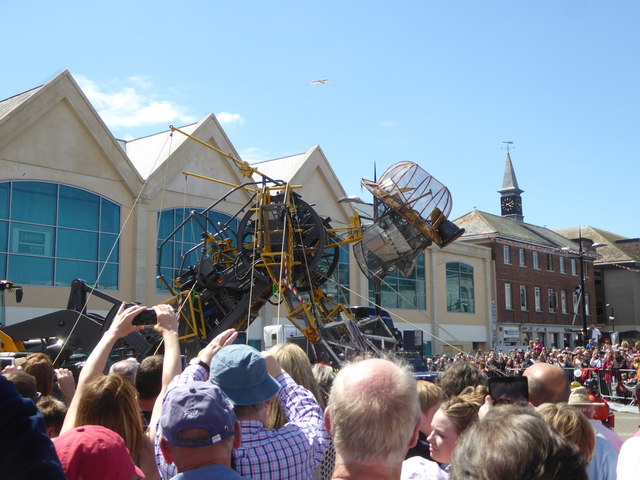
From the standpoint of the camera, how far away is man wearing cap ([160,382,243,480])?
2.41 meters

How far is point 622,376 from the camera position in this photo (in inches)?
840

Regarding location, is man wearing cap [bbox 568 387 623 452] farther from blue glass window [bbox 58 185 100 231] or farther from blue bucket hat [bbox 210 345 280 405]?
blue glass window [bbox 58 185 100 231]

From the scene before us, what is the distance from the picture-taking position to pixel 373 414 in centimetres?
231

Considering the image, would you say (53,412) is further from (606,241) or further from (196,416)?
(606,241)

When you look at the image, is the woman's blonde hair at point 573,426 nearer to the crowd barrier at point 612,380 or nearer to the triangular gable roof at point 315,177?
the crowd barrier at point 612,380

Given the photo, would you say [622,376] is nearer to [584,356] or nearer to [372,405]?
[584,356]

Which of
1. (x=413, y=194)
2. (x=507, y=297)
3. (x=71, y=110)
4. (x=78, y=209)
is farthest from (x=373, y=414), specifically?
(x=507, y=297)

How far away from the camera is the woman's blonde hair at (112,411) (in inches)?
125

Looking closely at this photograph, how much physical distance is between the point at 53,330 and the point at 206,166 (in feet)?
60.4

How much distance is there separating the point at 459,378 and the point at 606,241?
2668 inches

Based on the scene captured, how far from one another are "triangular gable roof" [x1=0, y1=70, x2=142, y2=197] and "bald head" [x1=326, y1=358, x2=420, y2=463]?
22.6m

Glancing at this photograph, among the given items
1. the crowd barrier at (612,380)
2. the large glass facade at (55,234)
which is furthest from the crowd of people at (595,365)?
the large glass facade at (55,234)

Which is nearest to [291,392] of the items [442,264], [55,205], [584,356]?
[55,205]

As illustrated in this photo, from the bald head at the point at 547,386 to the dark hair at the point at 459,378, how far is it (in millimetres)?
369
